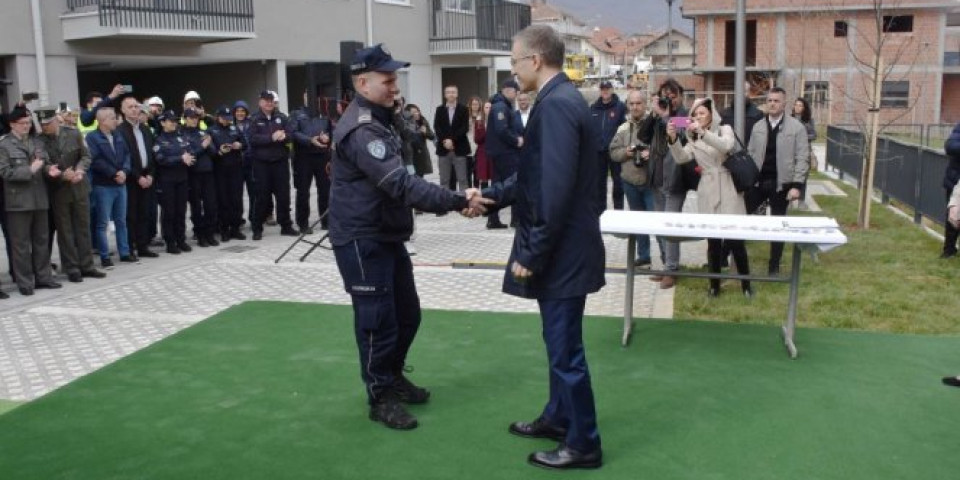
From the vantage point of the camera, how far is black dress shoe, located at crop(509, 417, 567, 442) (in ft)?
15.3

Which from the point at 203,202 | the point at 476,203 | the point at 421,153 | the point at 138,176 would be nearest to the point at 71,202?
the point at 138,176

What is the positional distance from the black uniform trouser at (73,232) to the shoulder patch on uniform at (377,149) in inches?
232

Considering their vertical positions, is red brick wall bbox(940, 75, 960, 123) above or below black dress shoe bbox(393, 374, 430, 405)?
above

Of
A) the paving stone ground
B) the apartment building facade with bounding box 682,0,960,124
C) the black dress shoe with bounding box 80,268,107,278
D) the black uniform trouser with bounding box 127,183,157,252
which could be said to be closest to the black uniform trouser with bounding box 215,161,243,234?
the paving stone ground

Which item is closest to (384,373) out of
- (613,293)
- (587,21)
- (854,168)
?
(613,293)

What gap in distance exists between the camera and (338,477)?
13.9ft

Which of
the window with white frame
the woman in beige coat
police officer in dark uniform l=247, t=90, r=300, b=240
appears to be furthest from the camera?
the window with white frame

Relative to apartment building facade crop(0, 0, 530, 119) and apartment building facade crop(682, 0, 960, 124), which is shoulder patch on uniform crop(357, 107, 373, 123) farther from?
apartment building facade crop(682, 0, 960, 124)

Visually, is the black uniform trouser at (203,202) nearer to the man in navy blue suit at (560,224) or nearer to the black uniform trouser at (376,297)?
the black uniform trouser at (376,297)

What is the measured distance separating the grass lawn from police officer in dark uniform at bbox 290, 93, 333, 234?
5.37 m

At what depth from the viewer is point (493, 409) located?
5105 mm

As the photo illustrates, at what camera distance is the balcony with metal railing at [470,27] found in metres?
26.4

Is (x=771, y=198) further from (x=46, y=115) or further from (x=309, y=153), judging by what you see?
(x=46, y=115)

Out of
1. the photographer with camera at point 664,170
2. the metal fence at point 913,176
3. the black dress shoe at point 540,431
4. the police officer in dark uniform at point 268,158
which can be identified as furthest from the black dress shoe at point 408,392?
the metal fence at point 913,176
